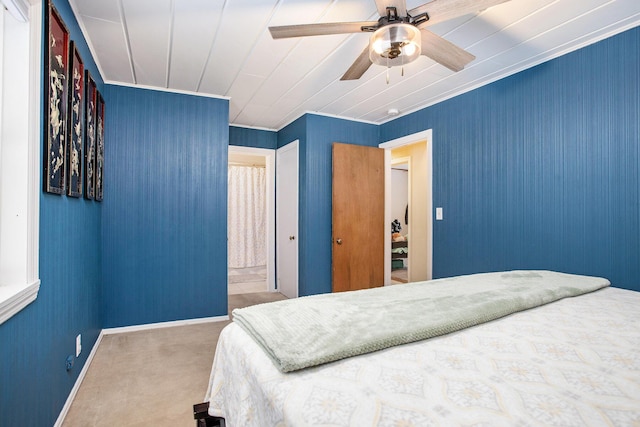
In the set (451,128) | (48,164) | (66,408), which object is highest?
(451,128)

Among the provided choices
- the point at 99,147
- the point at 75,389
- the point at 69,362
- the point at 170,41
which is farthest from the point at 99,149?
the point at 75,389

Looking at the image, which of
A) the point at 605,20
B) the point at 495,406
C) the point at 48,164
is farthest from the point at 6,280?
the point at 605,20

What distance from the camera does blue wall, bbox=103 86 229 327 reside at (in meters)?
3.06

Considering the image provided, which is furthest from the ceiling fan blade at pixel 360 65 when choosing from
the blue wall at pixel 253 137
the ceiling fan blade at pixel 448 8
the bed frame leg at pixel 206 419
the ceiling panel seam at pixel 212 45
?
the blue wall at pixel 253 137

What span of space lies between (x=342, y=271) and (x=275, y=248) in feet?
4.43

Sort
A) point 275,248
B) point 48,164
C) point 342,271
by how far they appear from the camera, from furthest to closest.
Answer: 1. point 275,248
2. point 342,271
3. point 48,164

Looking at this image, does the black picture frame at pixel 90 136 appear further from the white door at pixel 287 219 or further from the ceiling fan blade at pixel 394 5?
the white door at pixel 287 219

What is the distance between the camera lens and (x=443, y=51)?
1817 mm

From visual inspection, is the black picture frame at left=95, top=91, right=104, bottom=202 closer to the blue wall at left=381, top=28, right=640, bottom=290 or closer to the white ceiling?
the white ceiling

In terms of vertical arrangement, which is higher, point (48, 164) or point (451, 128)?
point (451, 128)

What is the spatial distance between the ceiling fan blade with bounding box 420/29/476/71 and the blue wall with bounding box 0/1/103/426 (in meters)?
1.79

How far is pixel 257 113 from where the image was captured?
3.94m

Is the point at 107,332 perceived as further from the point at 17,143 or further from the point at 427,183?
the point at 427,183

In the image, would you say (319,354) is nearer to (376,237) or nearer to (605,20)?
(605,20)
